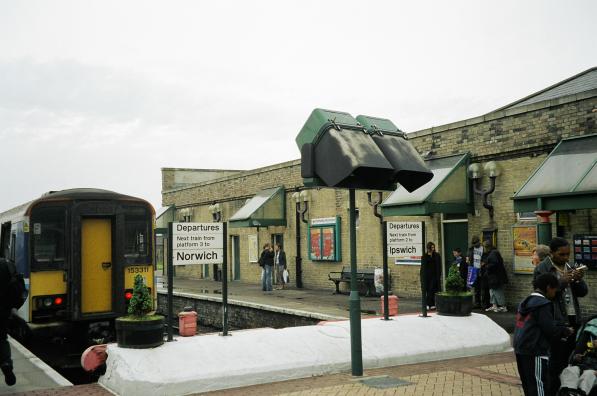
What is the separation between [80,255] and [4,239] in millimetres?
4075

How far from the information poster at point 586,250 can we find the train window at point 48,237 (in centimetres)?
1016

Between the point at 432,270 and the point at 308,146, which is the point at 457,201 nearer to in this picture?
the point at 432,270

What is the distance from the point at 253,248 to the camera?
83.3ft

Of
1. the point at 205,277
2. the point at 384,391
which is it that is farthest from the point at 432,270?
the point at 205,277

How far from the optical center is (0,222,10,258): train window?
13102 mm

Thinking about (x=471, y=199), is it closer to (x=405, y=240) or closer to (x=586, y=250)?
(x=586, y=250)

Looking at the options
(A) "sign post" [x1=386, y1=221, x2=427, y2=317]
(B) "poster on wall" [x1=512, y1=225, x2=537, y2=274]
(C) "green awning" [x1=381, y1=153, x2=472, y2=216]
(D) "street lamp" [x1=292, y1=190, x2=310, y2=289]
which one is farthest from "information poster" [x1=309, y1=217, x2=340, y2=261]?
(A) "sign post" [x1=386, y1=221, x2=427, y2=317]

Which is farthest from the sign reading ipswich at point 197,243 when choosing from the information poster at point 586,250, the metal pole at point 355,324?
the information poster at point 586,250

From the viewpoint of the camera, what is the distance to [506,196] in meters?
14.6

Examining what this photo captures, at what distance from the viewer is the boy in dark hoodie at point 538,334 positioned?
5.41 m

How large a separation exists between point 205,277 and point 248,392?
23465 millimetres

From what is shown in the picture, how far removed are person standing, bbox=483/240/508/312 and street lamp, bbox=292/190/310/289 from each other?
29.8ft

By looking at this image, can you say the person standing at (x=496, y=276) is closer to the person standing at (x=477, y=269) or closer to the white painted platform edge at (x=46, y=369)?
the person standing at (x=477, y=269)

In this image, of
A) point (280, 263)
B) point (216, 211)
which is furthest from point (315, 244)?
point (216, 211)
